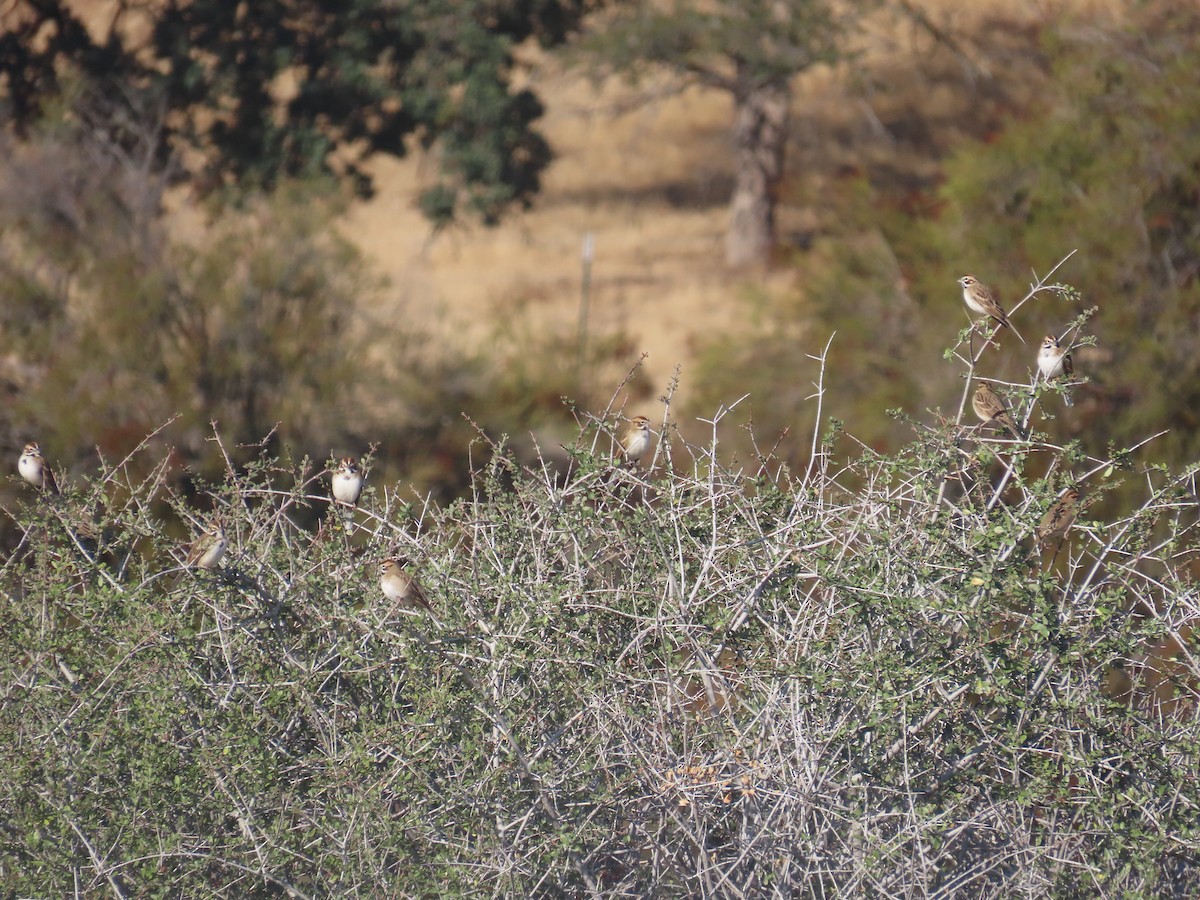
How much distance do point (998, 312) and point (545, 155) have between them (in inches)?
535

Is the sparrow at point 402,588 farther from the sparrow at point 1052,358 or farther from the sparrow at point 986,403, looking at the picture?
the sparrow at point 1052,358

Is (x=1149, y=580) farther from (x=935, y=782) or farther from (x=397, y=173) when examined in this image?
(x=397, y=173)

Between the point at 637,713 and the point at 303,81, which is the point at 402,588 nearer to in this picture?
the point at 637,713

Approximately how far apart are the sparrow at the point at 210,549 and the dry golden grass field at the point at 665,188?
13.8 meters

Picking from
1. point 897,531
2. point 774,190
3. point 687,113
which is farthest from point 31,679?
point 687,113

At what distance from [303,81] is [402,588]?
49.0 feet

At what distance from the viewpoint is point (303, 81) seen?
1848 cm

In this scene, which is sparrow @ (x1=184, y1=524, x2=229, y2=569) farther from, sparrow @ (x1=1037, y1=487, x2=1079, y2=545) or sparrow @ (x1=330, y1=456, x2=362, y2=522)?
sparrow @ (x1=1037, y1=487, x2=1079, y2=545)

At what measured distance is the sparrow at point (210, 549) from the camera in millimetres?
4664

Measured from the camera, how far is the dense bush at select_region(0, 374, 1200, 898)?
416 cm

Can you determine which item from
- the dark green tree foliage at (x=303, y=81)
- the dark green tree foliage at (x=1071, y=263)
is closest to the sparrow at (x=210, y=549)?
the dark green tree foliage at (x=1071, y=263)

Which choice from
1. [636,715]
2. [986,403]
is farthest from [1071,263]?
[636,715]

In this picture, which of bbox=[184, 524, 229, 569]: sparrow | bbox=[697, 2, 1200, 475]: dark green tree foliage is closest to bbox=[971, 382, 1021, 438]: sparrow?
bbox=[184, 524, 229, 569]: sparrow

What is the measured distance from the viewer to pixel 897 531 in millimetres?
4609
